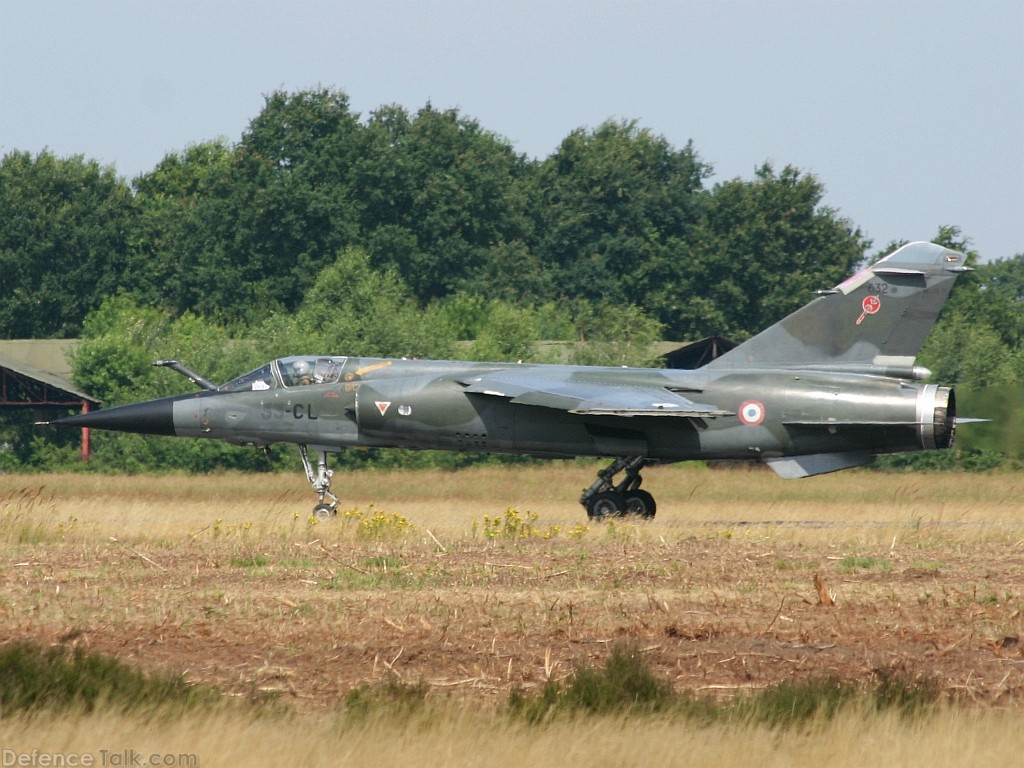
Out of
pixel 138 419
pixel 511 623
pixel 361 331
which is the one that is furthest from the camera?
pixel 361 331

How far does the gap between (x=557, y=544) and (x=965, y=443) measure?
13122 mm

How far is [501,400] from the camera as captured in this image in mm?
20500

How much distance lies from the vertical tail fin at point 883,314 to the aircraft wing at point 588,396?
185 centimetres

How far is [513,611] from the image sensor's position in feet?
38.0

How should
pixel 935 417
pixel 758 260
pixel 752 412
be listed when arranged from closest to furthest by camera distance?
pixel 935 417 < pixel 752 412 < pixel 758 260

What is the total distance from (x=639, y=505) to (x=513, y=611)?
945cm

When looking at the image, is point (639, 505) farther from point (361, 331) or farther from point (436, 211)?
Result: point (436, 211)

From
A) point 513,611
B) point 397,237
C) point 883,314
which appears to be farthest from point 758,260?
point 513,611

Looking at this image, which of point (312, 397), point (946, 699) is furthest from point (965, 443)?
point (946, 699)

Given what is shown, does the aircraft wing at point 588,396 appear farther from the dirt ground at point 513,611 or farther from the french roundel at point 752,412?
the dirt ground at point 513,611

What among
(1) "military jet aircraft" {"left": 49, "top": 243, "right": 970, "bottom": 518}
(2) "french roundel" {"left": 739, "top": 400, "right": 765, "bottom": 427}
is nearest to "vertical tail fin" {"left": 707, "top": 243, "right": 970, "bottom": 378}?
(1) "military jet aircraft" {"left": 49, "top": 243, "right": 970, "bottom": 518}

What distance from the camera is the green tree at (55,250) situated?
216ft

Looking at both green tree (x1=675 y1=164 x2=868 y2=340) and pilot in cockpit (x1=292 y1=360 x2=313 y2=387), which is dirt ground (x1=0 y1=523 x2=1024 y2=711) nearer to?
pilot in cockpit (x1=292 y1=360 x2=313 y2=387)

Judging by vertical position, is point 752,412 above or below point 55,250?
below
